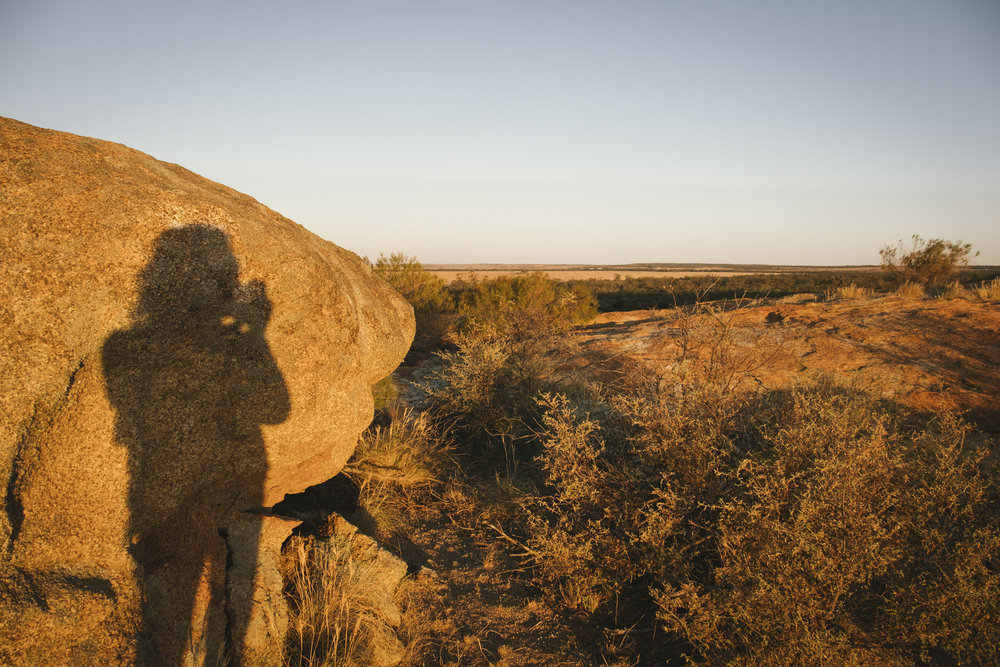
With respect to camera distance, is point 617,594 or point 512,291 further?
point 512,291

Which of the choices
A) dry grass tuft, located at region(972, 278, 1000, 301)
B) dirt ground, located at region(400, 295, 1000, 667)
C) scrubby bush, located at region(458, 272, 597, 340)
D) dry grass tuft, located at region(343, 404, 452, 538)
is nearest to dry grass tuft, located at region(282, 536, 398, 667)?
dirt ground, located at region(400, 295, 1000, 667)

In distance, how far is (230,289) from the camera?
211cm

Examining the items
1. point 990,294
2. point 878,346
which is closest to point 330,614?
point 878,346

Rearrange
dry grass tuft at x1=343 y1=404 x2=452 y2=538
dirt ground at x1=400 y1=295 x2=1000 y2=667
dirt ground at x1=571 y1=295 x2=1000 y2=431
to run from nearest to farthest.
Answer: dirt ground at x1=400 y1=295 x2=1000 y2=667
dry grass tuft at x1=343 y1=404 x2=452 y2=538
dirt ground at x1=571 y1=295 x2=1000 y2=431

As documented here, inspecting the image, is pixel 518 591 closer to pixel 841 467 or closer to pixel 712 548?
pixel 712 548

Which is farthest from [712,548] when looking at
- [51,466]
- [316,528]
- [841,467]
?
[51,466]

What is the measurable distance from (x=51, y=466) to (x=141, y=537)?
1.43 ft

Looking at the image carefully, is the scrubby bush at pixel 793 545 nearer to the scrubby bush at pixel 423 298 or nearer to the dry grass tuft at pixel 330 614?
the dry grass tuft at pixel 330 614

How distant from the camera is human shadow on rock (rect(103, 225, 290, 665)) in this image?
6.13 feet

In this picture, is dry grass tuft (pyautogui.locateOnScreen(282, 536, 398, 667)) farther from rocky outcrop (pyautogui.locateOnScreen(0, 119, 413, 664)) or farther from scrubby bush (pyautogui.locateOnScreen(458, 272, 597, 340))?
scrubby bush (pyautogui.locateOnScreen(458, 272, 597, 340))

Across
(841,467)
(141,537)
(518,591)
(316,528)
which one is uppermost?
(841,467)

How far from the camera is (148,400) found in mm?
1921

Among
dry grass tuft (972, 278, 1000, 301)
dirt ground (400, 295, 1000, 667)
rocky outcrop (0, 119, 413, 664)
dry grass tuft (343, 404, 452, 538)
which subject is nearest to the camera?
rocky outcrop (0, 119, 413, 664)

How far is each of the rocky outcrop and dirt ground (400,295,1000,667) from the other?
3.21 feet
